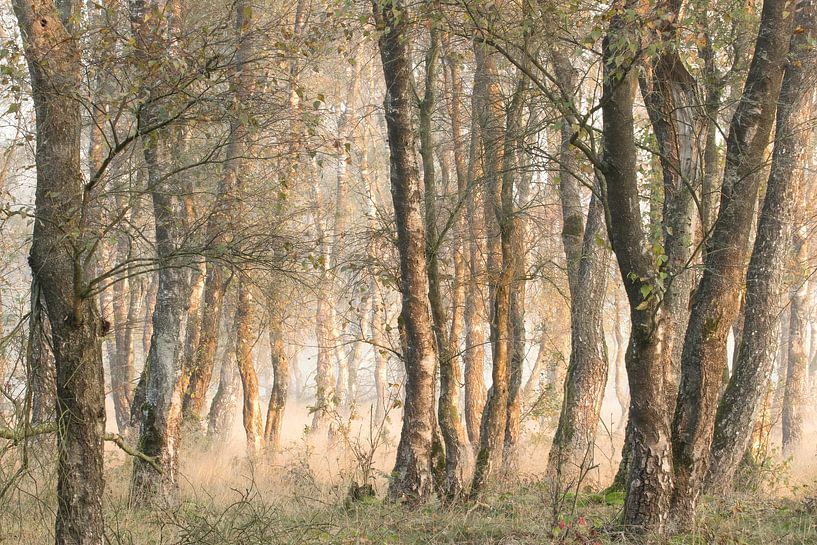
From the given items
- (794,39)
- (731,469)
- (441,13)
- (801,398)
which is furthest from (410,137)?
(801,398)

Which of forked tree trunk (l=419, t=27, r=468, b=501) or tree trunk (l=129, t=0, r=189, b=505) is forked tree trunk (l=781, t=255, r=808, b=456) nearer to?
forked tree trunk (l=419, t=27, r=468, b=501)

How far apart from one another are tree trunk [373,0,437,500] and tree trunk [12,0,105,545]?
12.4 feet

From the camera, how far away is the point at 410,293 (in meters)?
8.86

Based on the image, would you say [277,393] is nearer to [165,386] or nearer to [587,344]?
[165,386]

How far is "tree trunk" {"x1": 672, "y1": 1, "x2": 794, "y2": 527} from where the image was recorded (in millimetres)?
6848

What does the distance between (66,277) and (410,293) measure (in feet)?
13.3

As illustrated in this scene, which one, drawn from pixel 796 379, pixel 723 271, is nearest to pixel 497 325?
pixel 723 271

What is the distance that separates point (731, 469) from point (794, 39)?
486 cm

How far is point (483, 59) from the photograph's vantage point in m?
12.0

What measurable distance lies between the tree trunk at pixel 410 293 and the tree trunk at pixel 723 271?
2.84 meters

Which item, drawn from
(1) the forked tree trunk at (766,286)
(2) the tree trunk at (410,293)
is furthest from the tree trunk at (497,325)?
(1) the forked tree trunk at (766,286)

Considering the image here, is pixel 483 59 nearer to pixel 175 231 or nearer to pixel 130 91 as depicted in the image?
pixel 175 231

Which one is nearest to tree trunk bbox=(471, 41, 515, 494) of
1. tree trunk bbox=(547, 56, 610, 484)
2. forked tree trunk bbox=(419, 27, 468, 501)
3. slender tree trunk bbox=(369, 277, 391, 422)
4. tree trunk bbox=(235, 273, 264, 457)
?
forked tree trunk bbox=(419, 27, 468, 501)

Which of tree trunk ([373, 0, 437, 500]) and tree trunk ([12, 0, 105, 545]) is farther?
tree trunk ([373, 0, 437, 500])
